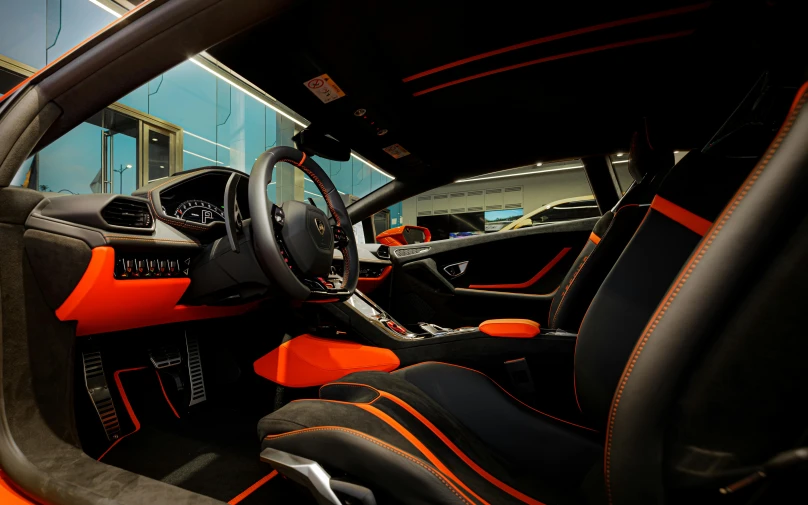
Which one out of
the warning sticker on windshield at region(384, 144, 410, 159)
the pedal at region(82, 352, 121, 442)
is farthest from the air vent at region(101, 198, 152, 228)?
the warning sticker on windshield at region(384, 144, 410, 159)

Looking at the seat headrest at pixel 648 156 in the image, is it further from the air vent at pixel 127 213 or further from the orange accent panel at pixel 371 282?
the orange accent panel at pixel 371 282

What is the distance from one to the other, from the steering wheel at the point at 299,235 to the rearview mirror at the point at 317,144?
0.35 metres

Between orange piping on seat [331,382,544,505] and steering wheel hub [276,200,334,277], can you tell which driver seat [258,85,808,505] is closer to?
orange piping on seat [331,382,544,505]

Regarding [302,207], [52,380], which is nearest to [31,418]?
[52,380]

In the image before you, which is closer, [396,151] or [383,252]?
[396,151]

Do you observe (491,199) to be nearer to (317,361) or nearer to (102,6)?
(102,6)

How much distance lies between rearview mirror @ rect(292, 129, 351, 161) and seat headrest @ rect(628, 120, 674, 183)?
1189mm

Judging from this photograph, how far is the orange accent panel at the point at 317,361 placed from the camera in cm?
148

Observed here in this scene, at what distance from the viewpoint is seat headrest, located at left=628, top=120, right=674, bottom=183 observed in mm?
1110

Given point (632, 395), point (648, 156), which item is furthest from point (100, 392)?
point (648, 156)

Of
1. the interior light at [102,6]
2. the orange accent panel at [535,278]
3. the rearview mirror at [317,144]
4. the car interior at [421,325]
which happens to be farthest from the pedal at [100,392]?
the interior light at [102,6]

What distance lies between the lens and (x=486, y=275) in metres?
2.52

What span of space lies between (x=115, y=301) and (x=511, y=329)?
115 cm

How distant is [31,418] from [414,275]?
196 cm
